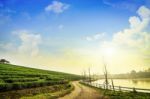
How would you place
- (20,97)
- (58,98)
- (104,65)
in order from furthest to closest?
(104,65) → (58,98) → (20,97)

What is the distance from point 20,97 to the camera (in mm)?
22750

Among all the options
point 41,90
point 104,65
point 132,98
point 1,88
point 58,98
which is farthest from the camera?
point 104,65

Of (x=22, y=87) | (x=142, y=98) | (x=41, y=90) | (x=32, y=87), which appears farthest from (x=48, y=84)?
(x=142, y=98)

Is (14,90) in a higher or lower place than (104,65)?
lower

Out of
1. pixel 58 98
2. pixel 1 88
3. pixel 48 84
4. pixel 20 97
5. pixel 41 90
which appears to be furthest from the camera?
pixel 48 84

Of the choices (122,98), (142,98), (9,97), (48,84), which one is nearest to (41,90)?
(48,84)

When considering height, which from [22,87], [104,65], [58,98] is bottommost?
[58,98]

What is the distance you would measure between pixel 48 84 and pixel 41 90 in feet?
18.1

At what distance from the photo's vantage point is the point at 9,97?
20.9 m

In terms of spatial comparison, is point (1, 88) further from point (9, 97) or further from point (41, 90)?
point (41, 90)

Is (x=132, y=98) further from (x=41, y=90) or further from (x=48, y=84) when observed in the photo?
(x=48, y=84)

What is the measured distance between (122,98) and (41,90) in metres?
13.1

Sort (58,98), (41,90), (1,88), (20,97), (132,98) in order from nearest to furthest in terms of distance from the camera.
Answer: (1,88), (20,97), (132,98), (58,98), (41,90)

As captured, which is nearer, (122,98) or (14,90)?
(14,90)
